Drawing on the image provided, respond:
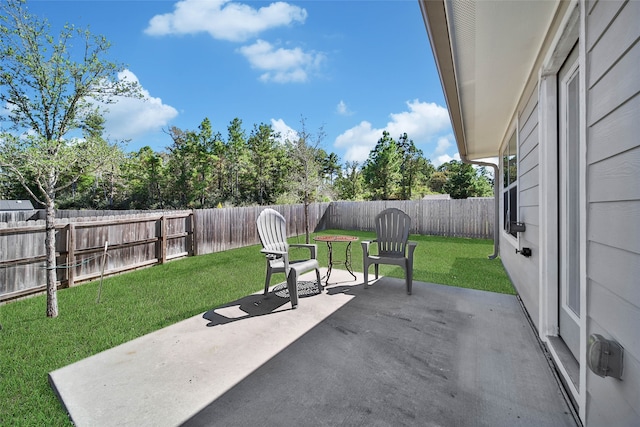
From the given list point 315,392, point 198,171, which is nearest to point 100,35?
point 315,392

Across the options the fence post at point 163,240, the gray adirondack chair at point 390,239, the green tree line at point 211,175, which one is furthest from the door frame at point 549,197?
the green tree line at point 211,175

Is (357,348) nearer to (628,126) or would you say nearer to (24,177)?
(628,126)

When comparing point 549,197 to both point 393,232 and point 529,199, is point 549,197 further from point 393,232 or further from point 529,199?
point 393,232

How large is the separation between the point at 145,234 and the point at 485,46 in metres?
6.04

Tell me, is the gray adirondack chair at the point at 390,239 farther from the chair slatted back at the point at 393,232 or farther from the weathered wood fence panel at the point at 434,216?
the weathered wood fence panel at the point at 434,216

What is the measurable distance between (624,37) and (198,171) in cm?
1822

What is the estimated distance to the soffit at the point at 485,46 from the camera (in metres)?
1.55

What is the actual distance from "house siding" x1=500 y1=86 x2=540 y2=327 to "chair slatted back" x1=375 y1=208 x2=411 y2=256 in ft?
4.18

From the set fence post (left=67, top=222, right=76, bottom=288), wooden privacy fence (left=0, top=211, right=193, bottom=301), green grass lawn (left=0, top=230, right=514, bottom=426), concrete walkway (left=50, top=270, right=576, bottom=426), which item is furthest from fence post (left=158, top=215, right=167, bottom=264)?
concrete walkway (left=50, top=270, right=576, bottom=426)

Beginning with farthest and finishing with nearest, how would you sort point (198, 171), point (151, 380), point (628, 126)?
point (198, 171) < point (151, 380) < point (628, 126)

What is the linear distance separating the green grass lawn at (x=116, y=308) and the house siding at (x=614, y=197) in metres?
2.45

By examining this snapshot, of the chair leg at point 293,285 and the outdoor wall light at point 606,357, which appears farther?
the chair leg at point 293,285

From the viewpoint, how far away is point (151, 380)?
1799mm

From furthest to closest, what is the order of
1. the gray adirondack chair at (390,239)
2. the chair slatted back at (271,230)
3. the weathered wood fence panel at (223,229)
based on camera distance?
the weathered wood fence panel at (223,229) → the gray adirondack chair at (390,239) → the chair slatted back at (271,230)
